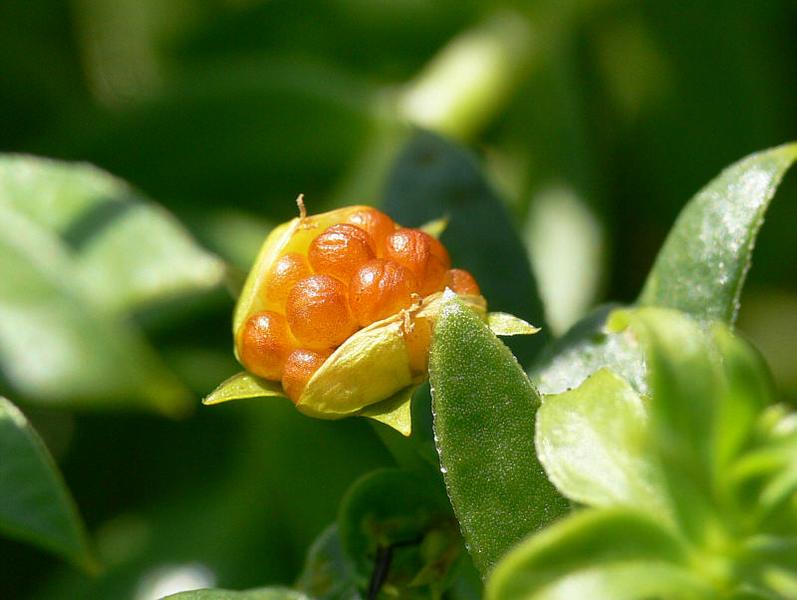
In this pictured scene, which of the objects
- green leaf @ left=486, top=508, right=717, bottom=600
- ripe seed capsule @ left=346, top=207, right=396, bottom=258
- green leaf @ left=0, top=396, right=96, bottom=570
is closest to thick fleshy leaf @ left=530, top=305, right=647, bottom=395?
ripe seed capsule @ left=346, top=207, right=396, bottom=258

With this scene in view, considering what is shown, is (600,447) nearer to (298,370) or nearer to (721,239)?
(298,370)

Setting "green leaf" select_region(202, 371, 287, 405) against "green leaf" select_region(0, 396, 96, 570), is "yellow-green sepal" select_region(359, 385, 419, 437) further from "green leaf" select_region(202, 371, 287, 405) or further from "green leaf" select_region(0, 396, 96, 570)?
"green leaf" select_region(0, 396, 96, 570)

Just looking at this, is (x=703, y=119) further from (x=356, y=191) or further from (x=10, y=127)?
(x=10, y=127)

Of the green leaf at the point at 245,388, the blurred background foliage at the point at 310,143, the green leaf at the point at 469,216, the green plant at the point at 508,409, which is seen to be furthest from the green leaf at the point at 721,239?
the blurred background foliage at the point at 310,143

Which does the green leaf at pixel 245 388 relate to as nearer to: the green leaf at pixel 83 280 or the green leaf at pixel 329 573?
the green leaf at pixel 329 573

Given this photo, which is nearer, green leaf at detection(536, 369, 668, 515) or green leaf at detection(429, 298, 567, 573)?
green leaf at detection(536, 369, 668, 515)

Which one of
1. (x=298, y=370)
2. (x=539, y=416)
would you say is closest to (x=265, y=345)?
(x=298, y=370)

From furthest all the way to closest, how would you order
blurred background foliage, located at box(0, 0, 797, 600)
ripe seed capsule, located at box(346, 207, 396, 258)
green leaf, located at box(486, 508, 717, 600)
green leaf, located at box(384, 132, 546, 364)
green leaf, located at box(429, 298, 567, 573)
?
blurred background foliage, located at box(0, 0, 797, 600)
green leaf, located at box(384, 132, 546, 364)
ripe seed capsule, located at box(346, 207, 396, 258)
green leaf, located at box(429, 298, 567, 573)
green leaf, located at box(486, 508, 717, 600)

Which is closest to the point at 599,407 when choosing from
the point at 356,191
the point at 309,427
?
the point at 309,427
